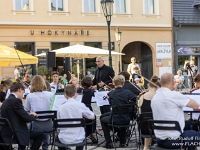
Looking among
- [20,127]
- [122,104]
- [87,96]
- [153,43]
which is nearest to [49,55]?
[87,96]

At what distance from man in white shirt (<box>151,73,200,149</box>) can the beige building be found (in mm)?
18025

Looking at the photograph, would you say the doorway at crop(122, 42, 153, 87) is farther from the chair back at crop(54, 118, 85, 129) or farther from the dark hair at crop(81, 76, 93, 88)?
the chair back at crop(54, 118, 85, 129)

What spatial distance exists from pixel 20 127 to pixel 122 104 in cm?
237

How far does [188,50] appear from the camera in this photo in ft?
91.2

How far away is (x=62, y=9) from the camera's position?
24.8 m

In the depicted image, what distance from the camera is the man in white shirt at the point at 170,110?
18.5 feet

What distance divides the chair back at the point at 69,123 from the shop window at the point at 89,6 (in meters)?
19.5

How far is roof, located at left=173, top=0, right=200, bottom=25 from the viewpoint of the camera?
27.8 meters

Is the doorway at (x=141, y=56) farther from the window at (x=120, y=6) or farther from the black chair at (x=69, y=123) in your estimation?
the black chair at (x=69, y=123)

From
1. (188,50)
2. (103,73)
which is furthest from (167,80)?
(188,50)

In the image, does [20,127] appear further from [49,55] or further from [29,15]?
[29,15]

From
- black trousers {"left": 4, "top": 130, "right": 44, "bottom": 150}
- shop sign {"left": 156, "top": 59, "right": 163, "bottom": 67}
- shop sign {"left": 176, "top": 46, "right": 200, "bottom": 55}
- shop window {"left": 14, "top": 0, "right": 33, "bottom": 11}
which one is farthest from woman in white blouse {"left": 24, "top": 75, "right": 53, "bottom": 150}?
shop sign {"left": 176, "top": 46, "right": 200, "bottom": 55}

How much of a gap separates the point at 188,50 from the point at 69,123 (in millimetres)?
22560

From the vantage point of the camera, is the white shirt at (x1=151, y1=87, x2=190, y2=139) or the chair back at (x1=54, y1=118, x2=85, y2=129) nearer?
the white shirt at (x1=151, y1=87, x2=190, y2=139)
